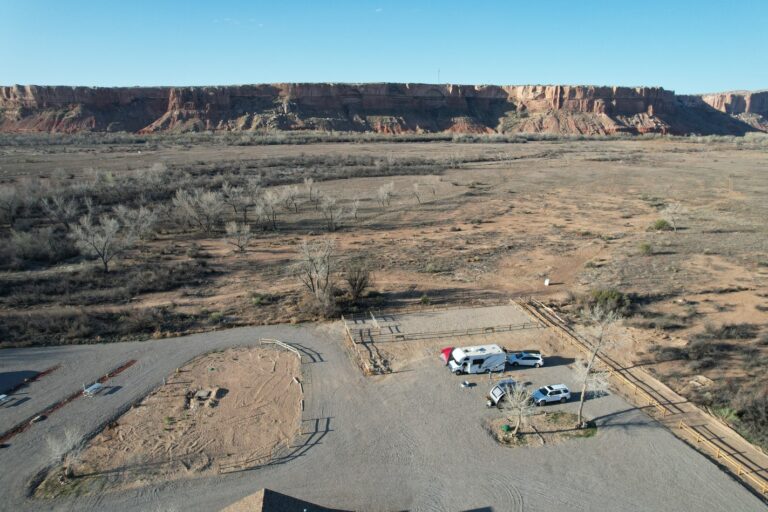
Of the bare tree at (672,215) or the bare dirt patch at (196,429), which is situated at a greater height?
the bare tree at (672,215)

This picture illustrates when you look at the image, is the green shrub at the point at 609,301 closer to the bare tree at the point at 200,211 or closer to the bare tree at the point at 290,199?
the bare tree at the point at 200,211

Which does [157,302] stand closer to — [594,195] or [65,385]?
[65,385]

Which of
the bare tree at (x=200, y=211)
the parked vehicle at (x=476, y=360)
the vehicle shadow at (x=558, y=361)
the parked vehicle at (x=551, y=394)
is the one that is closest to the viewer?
the parked vehicle at (x=551, y=394)

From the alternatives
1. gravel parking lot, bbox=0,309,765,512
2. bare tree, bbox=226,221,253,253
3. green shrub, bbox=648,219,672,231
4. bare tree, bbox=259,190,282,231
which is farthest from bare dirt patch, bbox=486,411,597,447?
bare tree, bbox=259,190,282,231

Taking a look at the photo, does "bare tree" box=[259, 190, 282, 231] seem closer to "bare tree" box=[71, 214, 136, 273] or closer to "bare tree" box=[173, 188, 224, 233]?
"bare tree" box=[173, 188, 224, 233]

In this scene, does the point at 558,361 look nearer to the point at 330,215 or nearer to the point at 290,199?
the point at 330,215

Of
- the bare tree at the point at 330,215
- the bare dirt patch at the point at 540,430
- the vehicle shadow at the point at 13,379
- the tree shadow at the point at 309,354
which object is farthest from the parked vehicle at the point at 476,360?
the bare tree at the point at 330,215

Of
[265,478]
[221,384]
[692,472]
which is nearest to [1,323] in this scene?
[221,384]
